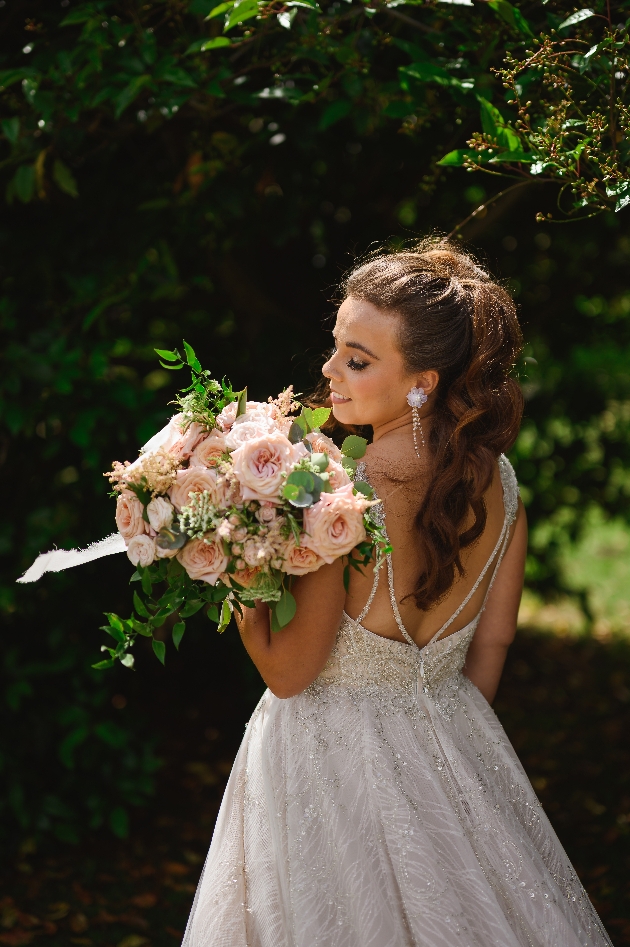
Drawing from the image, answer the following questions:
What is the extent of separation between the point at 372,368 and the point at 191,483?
1.73 feet

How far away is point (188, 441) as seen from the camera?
68.9 inches

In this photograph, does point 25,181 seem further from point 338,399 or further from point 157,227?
point 338,399

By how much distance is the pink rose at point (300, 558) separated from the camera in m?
1.64

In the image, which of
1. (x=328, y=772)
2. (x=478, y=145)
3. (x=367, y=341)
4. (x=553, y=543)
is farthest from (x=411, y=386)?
(x=553, y=543)

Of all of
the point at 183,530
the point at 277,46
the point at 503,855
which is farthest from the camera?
the point at 277,46

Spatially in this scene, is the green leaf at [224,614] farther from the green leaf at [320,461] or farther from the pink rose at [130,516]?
the green leaf at [320,461]

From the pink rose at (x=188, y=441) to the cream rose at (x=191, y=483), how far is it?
0.07 metres

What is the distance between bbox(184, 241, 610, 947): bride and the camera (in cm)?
186

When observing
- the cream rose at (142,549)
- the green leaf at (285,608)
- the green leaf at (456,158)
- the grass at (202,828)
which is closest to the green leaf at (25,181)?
the green leaf at (456,158)

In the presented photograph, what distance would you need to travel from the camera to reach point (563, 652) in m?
5.91

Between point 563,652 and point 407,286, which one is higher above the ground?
point 407,286

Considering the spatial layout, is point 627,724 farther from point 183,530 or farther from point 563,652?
Answer: point 183,530

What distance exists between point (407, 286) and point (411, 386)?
0.22 meters

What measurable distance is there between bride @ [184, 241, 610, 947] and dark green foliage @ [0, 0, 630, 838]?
647mm
